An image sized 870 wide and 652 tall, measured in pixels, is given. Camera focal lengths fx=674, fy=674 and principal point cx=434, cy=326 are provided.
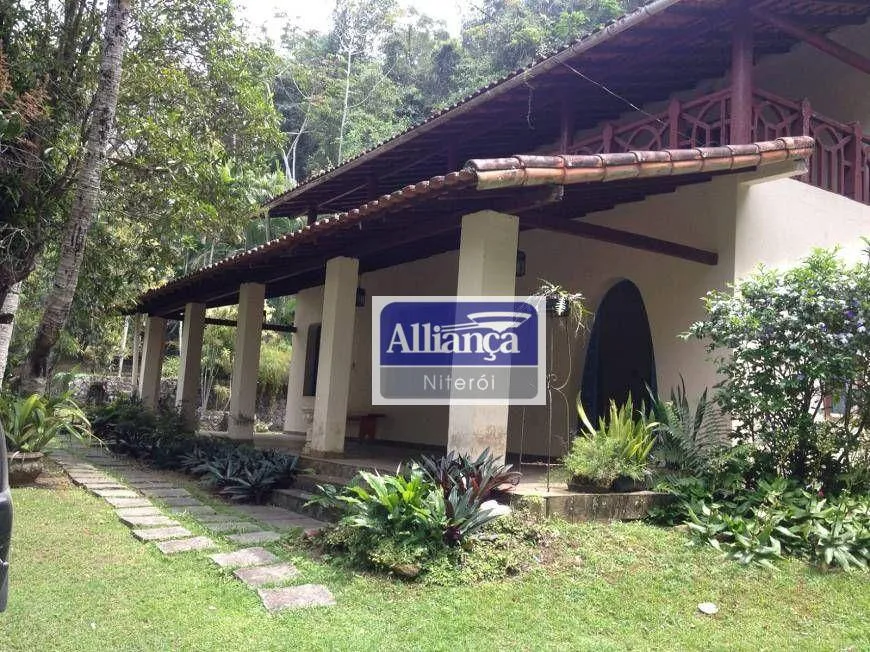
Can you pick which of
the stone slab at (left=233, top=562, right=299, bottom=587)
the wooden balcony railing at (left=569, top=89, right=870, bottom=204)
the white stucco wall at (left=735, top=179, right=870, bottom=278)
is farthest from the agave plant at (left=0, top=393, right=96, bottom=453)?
the white stucco wall at (left=735, top=179, right=870, bottom=278)

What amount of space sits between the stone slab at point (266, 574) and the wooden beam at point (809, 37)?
6157 millimetres

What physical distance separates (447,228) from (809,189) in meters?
3.89

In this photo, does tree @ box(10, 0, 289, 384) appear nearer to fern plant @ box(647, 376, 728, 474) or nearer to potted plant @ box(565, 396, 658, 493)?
potted plant @ box(565, 396, 658, 493)

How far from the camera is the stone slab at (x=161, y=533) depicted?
527 centimetres

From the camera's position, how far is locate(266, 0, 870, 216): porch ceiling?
20.7 feet

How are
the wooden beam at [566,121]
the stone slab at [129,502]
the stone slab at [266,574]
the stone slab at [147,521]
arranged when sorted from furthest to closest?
the wooden beam at [566,121], the stone slab at [129,502], the stone slab at [147,521], the stone slab at [266,574]

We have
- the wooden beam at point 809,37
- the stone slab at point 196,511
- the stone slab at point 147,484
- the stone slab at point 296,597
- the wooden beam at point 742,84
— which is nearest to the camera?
the stone slab at point 296,597

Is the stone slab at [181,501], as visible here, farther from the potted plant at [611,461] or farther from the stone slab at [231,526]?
the potted plant at [611,461]

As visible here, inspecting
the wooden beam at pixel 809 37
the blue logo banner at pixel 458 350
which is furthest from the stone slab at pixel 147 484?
the wooden beam at pixel 809 37

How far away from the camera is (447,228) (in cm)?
630

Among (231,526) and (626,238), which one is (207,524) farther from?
(626,238)

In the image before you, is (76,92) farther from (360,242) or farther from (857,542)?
(857,542)

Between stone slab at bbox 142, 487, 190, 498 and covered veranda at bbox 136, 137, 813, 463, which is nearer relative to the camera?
covered veranda at bbox 136, 137, 813, 463

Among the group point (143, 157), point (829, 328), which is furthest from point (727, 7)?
point (143, 157)
